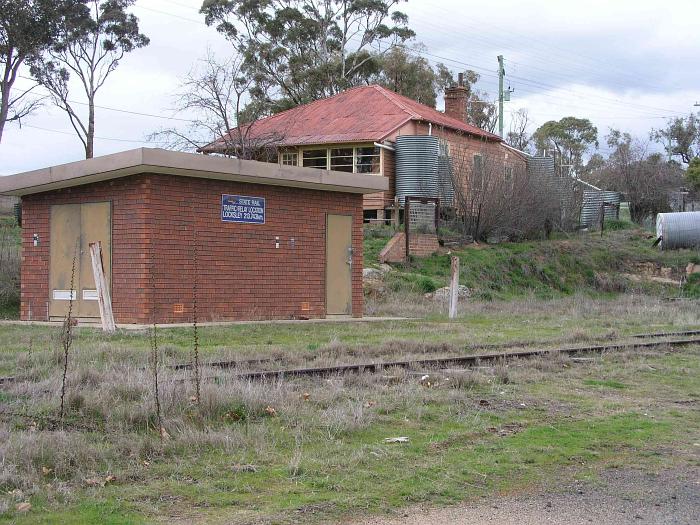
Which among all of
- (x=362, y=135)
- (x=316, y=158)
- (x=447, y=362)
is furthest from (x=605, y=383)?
(x=316, y=158)

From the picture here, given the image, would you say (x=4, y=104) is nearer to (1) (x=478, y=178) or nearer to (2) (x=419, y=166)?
→ (2) (x=419, y=166)

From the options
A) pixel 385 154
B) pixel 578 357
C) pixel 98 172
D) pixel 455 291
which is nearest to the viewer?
pixel 578 357

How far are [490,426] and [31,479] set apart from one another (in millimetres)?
4275

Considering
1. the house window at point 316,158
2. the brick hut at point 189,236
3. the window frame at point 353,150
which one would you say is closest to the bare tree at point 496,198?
the window frame at point 353,150

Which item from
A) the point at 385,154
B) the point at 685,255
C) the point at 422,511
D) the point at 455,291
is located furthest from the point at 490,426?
the point at 685,255

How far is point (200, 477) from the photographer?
6156mm

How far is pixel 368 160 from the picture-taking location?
119ft

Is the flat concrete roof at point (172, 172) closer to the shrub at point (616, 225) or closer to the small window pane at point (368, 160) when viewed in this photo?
the small window pane at point (368, 160)

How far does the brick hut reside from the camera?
634 inches

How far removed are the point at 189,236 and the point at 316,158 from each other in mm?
20986

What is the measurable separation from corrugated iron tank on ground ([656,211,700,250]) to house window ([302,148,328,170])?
1523 centimetres

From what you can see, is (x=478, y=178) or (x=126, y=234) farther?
(x=478, y=178)

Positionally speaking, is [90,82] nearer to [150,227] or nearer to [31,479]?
[150,227]

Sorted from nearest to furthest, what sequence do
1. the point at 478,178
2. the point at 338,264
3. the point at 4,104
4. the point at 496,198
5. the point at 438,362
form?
the point at 438,362 < the point at 338,264 < the point at 478,178 < the point at 496,198 < the point at 4,104
